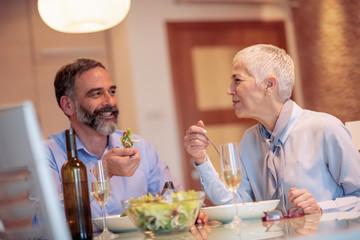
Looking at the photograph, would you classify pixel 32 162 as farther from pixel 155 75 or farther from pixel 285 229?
pixel 155 75

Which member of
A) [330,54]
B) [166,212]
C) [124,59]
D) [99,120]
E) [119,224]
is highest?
[124,59]

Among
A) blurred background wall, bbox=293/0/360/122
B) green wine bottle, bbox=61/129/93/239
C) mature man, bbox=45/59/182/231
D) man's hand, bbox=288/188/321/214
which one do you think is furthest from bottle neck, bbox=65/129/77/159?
blurred background wall, bbox=293/0/360/122

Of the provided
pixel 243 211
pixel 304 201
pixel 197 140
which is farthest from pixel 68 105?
pixel 304 201

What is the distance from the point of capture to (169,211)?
1337mm

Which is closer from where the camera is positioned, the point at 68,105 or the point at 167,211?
the point at 167,211

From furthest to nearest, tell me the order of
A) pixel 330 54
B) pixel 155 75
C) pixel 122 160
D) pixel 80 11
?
pixel 155 75
pixel 330 54
pixel 80 11
pixel 122 160

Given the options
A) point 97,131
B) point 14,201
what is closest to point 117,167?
point 97,131

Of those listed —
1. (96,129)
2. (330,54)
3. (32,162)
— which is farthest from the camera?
(330,54)

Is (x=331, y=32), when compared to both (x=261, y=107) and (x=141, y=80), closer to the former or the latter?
(x=261, y=107)

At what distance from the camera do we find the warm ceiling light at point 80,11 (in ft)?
7.67

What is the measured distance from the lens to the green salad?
52.6 inches

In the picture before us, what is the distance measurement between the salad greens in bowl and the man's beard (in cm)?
125

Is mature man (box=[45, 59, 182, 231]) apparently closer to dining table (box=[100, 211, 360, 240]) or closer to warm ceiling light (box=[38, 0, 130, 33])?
warm ceiling light (box=[38, 0, 130, 33])

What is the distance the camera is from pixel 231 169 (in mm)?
1549
